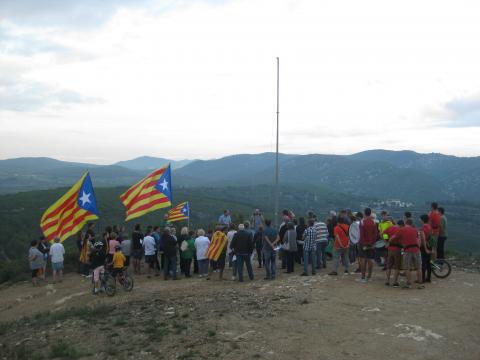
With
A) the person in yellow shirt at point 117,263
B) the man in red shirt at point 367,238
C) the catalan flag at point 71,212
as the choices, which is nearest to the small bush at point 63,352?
the person in yellow shirt at point 117,263

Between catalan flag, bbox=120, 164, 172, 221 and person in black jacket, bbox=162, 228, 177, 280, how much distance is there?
3.22m

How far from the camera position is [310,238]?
13773 millimetres

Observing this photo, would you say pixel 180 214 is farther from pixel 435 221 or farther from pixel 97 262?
pixel 435 221

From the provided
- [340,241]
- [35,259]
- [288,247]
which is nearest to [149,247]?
[35,259]

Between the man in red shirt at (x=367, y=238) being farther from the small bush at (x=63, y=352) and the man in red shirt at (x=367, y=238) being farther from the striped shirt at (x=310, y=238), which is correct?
the small bush at (x=63, y=352)

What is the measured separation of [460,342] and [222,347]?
453cm

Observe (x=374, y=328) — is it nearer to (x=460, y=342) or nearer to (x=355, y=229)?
(x=460, y=342)

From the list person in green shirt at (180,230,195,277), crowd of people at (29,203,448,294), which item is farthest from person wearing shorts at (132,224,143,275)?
person in green shirt at (180,230,195,277)

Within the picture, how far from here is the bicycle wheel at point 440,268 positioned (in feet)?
42.7

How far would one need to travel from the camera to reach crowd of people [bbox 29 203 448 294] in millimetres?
A: 11938

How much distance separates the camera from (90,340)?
9.31m

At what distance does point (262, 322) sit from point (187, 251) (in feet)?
20.4

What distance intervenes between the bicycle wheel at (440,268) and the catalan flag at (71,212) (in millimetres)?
12184

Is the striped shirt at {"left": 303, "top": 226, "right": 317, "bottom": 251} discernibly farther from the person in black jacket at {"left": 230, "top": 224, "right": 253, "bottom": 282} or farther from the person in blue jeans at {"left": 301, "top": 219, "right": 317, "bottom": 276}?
the person in black jacket at {"left": 230, "top": 224, "right": 253, "bottom": 282}
